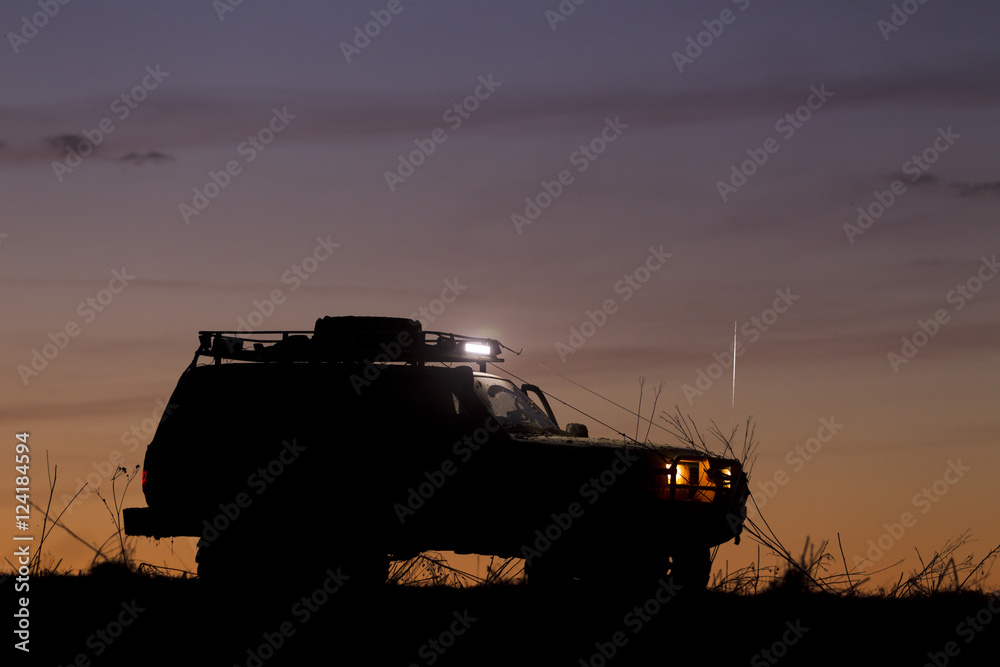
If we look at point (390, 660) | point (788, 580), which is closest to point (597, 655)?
point (390, 660)

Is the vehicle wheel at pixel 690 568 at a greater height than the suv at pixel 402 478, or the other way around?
the suv at pixel 402 478

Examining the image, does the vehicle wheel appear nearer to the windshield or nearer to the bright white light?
the windshield

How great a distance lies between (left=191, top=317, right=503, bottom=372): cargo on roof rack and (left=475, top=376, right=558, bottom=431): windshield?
46cm

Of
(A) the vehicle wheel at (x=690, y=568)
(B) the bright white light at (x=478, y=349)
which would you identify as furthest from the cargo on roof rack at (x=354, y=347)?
(A) the vehicle wheel at (x=690, y=568)

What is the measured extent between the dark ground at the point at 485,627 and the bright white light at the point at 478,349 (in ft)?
7.49

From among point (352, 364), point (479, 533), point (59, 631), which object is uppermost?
point (352, 364)

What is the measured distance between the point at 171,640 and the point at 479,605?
2459 millimetres

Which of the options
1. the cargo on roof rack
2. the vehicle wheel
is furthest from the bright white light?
the vehicle wheel

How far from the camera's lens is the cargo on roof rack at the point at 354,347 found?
1121cm

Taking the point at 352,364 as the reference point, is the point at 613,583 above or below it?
below

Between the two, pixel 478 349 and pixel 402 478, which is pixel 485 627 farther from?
pixel 478 349

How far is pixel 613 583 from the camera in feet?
33.7

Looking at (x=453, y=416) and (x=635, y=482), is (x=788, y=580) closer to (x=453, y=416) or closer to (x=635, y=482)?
(x=635, y=482)

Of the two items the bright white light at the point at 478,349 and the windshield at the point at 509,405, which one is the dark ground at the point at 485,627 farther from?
the bright white light at the point at 478,349
